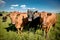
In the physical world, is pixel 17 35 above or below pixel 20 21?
below

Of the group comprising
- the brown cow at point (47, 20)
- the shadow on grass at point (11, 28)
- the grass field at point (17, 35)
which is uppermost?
the brown cow at point (47, 20)

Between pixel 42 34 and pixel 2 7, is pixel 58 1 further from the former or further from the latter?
pixel 2 7

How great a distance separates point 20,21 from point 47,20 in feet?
1.11

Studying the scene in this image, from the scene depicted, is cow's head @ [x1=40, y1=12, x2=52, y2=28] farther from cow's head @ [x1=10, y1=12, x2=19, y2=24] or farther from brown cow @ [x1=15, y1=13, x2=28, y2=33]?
cow's head @ [x1=10, y1=12, x2=19, y2=24]

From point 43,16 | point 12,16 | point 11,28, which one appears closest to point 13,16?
point 12,16

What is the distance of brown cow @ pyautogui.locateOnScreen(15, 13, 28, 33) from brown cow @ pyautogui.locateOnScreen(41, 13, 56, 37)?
Answer: 224 mm

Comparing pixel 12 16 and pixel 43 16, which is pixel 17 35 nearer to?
pixel 12 16

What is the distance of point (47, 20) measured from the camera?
229 centimetres

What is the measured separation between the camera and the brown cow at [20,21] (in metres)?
2.25

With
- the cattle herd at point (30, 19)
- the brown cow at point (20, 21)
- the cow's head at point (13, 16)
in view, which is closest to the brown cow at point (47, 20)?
the cattle herd at point (30, 19)

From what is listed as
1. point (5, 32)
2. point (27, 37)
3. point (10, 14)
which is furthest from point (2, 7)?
point (27, 37)

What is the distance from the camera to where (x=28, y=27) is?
2264 millimetres

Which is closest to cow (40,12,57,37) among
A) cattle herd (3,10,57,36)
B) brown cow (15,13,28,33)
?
cattle herd (3,10,57,36)

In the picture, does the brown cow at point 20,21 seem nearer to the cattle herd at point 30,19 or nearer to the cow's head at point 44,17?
the cattle herd at point 30,19
